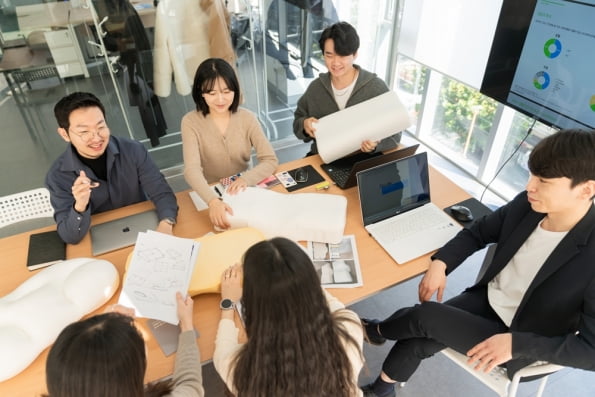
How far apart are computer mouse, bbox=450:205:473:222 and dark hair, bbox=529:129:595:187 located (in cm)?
49

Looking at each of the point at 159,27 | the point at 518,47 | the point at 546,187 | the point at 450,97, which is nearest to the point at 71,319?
the point at 546,187

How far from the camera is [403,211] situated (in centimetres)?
182

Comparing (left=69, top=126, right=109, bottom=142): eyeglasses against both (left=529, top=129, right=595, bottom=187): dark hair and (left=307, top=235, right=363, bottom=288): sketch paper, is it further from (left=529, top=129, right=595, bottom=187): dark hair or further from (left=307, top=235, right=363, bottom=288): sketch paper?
(left=529, top=129, right=595, bottom=187): dark hair

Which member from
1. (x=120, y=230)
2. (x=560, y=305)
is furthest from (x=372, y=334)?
(x=120, y=230)

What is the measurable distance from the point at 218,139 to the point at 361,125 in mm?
747

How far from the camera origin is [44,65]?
2.89 metres

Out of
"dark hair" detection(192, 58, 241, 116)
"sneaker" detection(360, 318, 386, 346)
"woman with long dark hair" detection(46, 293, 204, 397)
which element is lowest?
"sneaker" detection(360, 318, 386, 346)

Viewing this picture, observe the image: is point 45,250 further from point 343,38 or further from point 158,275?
point 343,38

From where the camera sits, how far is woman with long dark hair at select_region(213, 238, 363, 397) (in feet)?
3.20

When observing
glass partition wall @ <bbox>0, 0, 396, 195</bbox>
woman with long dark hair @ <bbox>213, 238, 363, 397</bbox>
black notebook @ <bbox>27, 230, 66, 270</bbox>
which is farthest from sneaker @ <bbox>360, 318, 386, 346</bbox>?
glass partition wall @ <bbox>0, 0, 396, 195</bbox>

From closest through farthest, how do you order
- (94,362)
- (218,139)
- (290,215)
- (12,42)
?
(94,362)
(290,215)
(218,139)
(12,42)

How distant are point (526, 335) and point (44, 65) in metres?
3.37

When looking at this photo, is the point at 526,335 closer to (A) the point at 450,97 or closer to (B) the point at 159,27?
(A) the point at 450,97

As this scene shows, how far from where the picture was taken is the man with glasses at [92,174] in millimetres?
1599
